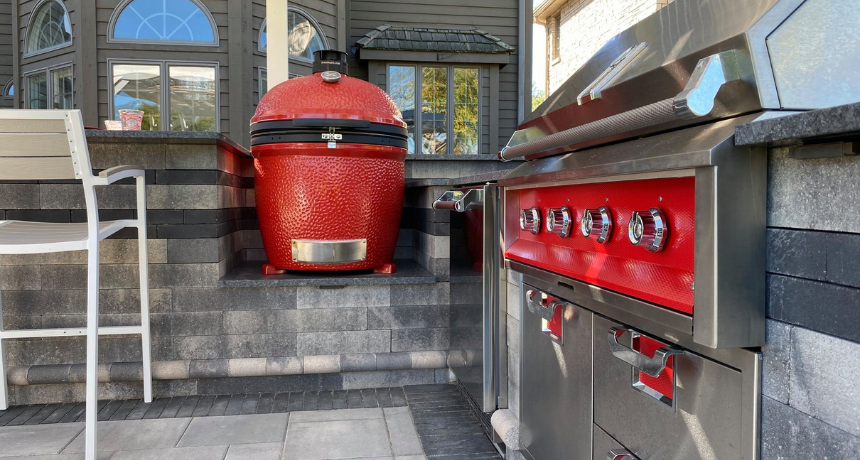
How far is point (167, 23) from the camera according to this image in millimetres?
6254

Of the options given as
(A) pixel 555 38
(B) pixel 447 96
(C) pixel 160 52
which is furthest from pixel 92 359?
(A) pixel 555 38

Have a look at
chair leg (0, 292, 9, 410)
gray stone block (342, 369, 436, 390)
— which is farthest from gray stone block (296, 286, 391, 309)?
chair leg (0, 292, 9, 410)

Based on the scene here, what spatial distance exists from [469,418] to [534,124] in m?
1.39

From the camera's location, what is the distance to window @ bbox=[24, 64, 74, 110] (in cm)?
642

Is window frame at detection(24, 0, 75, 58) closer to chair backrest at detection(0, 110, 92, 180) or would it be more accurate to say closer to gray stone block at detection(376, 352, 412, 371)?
chair backrest at detection(0, 110, 92, 180)

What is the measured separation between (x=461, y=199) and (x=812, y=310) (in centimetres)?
159

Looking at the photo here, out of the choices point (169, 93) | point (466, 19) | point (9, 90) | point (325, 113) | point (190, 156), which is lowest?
point (190, 156)

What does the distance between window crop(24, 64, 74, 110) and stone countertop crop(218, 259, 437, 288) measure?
458cm

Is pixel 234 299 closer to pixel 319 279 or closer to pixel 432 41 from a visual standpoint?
pixel 319 279

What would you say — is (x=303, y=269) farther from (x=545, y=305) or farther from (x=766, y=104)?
(x=766, y=104)

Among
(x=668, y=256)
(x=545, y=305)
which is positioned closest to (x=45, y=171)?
(x=545, y=305)

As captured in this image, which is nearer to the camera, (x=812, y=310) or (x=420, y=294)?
(x=812, y=310)

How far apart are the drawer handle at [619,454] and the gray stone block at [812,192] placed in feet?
1.87

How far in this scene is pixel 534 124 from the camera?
1.78 metres
